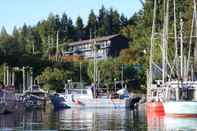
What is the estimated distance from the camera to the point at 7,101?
86.8m

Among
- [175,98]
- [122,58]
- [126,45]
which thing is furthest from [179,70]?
[126,45]

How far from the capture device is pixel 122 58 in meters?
148

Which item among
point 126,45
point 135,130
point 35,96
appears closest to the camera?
point 135,130

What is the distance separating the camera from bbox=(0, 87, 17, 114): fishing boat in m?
84.6

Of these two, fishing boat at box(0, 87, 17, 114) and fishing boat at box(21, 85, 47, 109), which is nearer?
fishing boat at box(0, 87, 17, 114)

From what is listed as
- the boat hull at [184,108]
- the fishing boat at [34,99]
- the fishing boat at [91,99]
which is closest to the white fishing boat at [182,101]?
the boat hull at [184,108]

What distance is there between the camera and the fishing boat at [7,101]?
84.6 m

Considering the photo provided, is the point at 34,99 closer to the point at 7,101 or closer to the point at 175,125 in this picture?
the point at 7,101

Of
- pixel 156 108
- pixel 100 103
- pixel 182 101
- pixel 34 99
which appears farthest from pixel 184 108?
pixel 34 99

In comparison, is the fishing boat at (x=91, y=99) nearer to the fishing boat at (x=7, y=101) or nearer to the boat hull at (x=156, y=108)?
the fishing boat at (x=7, y=101)

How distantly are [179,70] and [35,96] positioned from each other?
34.9 metres

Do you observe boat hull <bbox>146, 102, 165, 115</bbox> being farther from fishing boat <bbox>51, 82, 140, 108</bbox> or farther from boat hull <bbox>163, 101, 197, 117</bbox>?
fishing boat <bbox>51, 82, 140, 108</bbox>

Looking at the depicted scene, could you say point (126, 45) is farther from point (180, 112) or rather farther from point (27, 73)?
point (180, 112)

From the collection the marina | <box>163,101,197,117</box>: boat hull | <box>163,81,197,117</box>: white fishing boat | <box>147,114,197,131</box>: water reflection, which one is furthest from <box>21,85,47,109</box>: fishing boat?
<box>147,114,197,131</box>: water reflection
